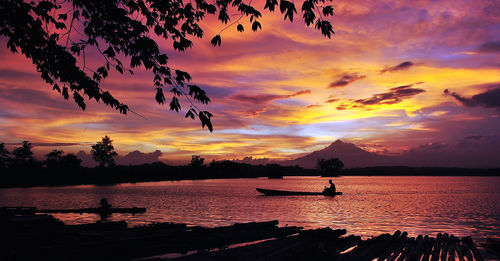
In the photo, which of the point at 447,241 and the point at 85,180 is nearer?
the point at 447,241

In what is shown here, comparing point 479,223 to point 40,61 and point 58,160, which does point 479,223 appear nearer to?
point 40,61

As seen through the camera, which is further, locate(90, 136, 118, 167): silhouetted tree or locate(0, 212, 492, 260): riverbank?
locate(90, 136, 118, 167): silhouetted tree

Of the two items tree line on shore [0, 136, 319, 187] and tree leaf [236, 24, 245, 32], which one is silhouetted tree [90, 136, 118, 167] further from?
tree leaf [236, 24, 245, 32]

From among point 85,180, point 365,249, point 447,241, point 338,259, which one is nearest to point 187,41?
Answer: point 338,259

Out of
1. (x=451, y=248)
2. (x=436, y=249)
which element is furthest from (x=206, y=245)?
(x=451, y=248)

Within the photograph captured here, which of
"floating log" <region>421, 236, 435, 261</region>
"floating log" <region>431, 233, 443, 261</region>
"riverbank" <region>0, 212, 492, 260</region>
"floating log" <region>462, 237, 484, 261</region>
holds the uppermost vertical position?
"riverbank" <region>0, 212, 492, 260</region>

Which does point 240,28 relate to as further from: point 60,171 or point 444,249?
point 60,171

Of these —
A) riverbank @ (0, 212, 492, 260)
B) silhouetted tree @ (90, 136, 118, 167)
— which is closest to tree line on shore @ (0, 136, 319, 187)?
silhouetted tree @ (90, 136, 118, 167)

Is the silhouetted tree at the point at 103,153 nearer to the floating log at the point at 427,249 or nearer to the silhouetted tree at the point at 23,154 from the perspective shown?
the silhouetted tree at the point at 23,154

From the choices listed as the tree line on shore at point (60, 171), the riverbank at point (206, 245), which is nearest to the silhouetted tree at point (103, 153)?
the tree line on shore at point (60, 171)

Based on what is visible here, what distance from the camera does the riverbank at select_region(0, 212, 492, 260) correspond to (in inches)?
374

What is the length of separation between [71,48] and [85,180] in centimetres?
13402

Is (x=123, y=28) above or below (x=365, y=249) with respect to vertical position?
above

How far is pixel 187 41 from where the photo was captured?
9000 millimetres
